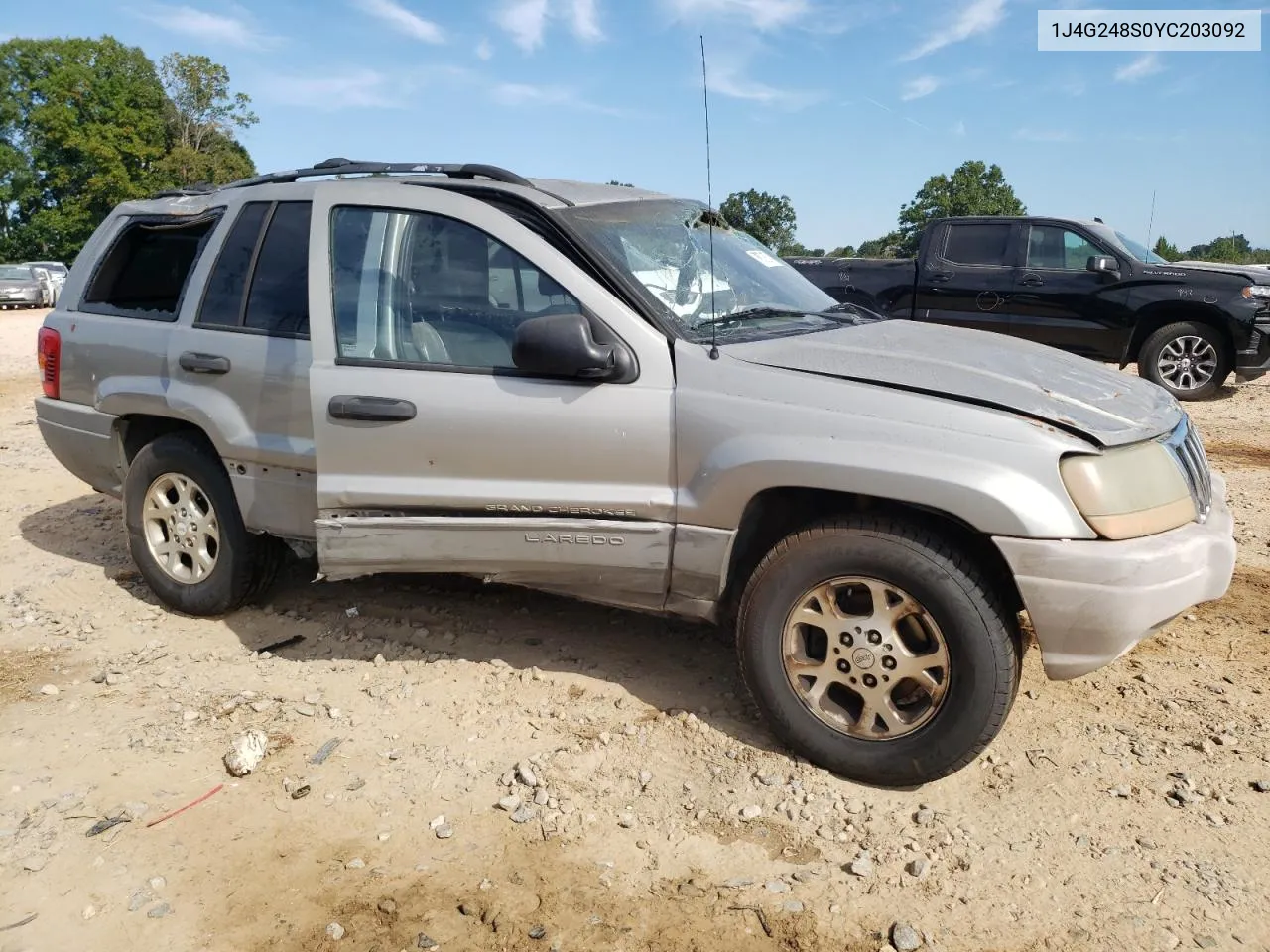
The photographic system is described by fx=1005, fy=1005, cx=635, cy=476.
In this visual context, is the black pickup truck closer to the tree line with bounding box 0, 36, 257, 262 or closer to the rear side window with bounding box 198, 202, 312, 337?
the rear side window with bounding box 198, 202, 312, 337

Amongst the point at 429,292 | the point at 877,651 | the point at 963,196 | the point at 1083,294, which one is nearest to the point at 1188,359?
the point at 1083,294

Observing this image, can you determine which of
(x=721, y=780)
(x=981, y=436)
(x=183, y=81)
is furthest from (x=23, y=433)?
(x=183, y=81)

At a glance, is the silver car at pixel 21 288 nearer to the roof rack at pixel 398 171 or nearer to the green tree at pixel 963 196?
the roof rack at pixel 398 171

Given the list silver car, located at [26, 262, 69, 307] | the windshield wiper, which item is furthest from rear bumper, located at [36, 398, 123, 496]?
silver car, located at [26, 262, 69, 307]

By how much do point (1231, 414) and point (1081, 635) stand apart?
766 cm

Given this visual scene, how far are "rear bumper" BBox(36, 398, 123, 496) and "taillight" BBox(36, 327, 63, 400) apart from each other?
2.7 inches

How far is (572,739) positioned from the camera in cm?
347

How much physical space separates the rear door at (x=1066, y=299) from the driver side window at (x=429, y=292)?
26.6ft

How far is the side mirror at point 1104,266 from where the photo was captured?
10.1 meters

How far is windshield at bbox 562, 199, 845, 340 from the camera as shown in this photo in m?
3.52

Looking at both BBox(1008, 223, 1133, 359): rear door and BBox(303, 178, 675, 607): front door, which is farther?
BBox(1008, 223, 1133, 359): rear door

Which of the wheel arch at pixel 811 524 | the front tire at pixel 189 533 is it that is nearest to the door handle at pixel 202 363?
the front tire at pixel 189 533

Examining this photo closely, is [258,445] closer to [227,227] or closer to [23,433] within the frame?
[227,227]

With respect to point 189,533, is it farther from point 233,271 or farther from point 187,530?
point 233,271
